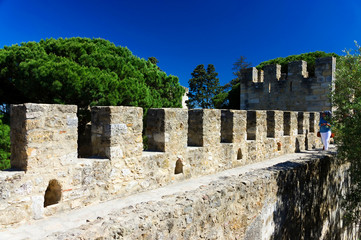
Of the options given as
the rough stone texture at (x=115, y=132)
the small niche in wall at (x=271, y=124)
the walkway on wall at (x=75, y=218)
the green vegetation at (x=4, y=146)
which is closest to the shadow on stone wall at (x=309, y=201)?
the walkway on wall at (x=75, y=218)

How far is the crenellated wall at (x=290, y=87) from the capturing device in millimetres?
12188

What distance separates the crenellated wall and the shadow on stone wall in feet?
18.0

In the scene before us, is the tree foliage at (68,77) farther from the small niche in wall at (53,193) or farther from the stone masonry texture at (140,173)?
the small niche in wall at (53,193)

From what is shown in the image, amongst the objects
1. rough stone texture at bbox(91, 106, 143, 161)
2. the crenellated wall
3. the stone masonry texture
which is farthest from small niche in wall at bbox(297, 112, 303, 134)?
rough stone texture at bbox(91, 106, 143, 161)

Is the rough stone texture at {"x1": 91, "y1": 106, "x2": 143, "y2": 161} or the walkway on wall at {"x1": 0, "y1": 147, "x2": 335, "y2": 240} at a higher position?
the rough stone texture at {"x1": 91, "y1": 106, "x2": 143, "y2": 161}

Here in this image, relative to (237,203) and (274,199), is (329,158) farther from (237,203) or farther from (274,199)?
(237,203)

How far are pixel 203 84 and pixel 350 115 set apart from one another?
32.4m

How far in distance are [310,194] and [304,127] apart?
14.2 feet

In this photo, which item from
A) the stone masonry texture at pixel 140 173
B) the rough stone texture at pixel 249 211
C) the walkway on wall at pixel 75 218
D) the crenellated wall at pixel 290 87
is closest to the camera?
the rough stone texture at pixel 249 211

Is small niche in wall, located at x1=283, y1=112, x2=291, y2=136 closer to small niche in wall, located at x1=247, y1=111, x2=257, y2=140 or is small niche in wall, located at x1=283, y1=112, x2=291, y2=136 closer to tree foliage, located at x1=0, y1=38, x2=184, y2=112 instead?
small niche in wall, located at x1=247, y1=111, x2=257, y2=140

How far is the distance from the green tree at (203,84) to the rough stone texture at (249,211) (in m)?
29.8

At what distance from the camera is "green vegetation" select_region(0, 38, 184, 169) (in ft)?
30.1

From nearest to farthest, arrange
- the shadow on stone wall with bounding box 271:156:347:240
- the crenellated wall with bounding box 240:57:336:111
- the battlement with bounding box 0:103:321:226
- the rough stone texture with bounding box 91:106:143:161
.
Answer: the battlement with bounding box 0:103:321:226 < the rough stone texture with bounding box 91:106:143:161 < the shadow on stone wall with bounding box 271:156:347:240 < the crenellated wall with bounding box 240:57:336:111

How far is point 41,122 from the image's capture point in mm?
3611
